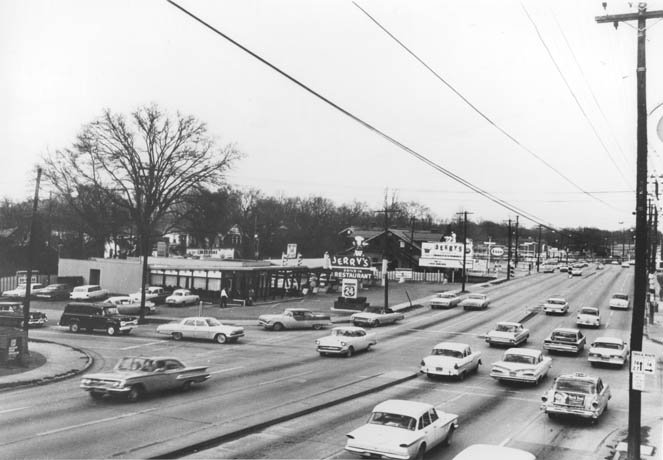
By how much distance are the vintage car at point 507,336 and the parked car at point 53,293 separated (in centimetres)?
3693

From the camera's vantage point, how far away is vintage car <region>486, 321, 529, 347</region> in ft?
108

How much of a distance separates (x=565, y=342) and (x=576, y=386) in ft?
43.7

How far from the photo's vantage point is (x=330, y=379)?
23.3 m

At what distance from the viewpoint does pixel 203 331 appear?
32750mm

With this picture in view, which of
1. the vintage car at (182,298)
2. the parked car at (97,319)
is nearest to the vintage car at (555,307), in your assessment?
the vintage car at (182,298)

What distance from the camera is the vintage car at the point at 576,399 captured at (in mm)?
17500

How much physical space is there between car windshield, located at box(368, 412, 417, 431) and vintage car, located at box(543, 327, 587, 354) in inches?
770

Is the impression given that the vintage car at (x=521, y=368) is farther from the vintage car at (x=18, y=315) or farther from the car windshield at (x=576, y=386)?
the vintage car at (x=18, y=315)

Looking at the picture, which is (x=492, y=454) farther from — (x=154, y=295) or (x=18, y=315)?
(x=154, y=295)

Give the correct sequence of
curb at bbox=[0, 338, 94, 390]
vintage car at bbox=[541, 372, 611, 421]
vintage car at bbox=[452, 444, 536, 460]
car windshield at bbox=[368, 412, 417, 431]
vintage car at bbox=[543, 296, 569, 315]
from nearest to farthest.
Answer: vintage car at bbox=[452, 444, 536, 460] < car windshield at bbox=[368, 412, 417, 431] < vintage car at bbox=[541, 372, 611, 421] < curb at bbox=[0, 338, 94, 390] < vintage car at bbox=[543, 296, 569, 315]

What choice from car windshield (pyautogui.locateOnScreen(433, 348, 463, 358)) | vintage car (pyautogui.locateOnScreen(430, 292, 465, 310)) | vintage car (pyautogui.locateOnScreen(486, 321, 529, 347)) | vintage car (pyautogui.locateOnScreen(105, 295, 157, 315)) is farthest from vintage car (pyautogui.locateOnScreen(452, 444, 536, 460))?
vintage car (pyautogui.locateOnScreen(430, 292, 465, 310))

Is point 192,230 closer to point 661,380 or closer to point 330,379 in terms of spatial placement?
point 330,379

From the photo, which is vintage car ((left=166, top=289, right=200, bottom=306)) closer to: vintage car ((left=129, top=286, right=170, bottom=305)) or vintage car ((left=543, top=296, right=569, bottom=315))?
vintage car ((left=129, top=286, right=170, bottom=305))

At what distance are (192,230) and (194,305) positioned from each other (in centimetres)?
1637
